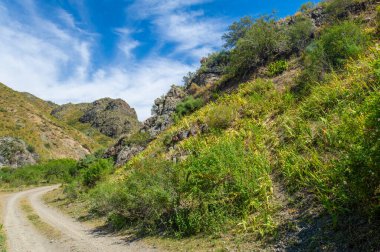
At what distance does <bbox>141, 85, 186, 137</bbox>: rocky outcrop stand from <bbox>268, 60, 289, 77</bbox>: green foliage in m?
9.31

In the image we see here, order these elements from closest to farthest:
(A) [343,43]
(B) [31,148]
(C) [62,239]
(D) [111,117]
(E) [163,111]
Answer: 1. (C) [62,239]
2. (A) [343,43]
3. (E) [163,111]
4. (B) [31,148]
5. (D) [111,117]

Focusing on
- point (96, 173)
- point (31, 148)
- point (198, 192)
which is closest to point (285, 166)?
point (198, 192)

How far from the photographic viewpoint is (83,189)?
75.0 ft

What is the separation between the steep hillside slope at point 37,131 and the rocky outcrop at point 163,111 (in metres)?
50.0

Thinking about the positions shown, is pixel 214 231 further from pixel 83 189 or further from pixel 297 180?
pixel 83 189

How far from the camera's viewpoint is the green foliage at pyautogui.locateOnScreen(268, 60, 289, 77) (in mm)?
18766

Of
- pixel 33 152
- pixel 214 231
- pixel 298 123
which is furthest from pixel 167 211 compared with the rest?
pixel 33 152

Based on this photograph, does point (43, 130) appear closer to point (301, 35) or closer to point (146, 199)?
point (301, 35)

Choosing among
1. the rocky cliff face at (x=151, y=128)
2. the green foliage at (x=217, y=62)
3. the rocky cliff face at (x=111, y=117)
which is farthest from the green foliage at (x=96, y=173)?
the rocky cliff face at (x=111, y=117)

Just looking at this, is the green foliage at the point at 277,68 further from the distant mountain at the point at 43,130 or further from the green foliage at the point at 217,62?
the distant mountain at the point at 43,130

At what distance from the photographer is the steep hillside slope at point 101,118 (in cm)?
12194

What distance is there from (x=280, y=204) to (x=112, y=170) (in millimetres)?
18030

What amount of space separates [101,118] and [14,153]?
65.7 m

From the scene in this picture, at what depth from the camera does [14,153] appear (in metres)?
64.2
